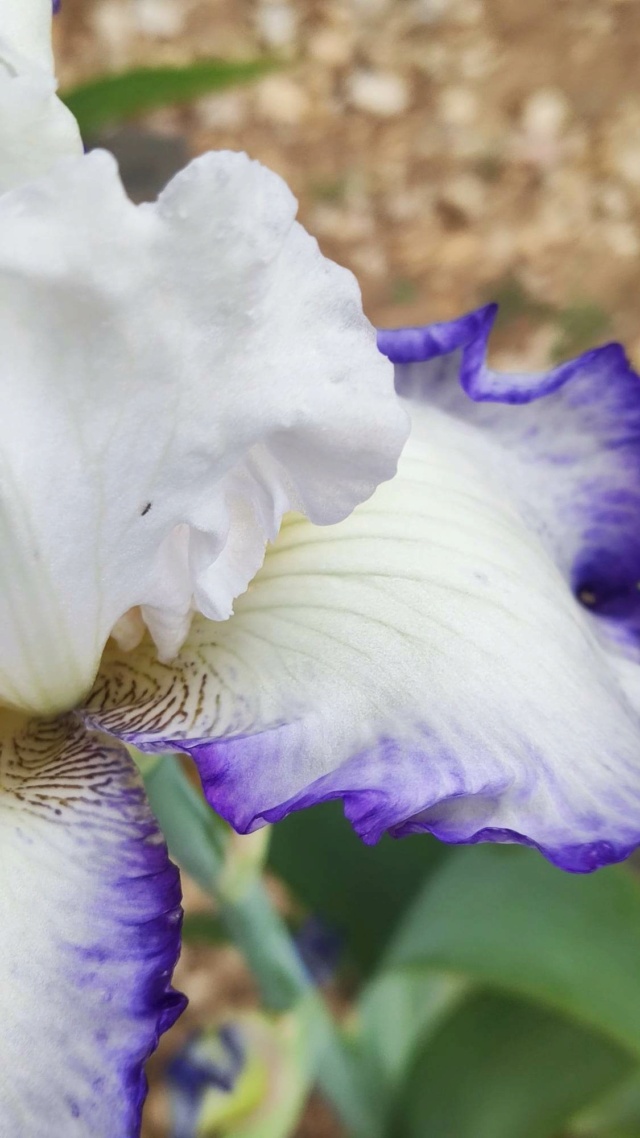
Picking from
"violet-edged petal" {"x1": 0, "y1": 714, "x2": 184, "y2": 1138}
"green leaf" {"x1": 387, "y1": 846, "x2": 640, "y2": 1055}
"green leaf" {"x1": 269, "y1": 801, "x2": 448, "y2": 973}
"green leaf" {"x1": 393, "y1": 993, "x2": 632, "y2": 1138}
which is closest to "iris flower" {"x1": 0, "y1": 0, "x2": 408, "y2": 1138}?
"violet-edged petal" {"x1": 0, "y1": 714, "x2": 184, "y2": 1138}

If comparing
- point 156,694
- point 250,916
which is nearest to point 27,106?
point 156,694

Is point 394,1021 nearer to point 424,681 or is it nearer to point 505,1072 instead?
point 505,1072

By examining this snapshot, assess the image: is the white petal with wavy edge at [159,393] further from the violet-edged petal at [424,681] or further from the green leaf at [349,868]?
the green leaf at [349,868]

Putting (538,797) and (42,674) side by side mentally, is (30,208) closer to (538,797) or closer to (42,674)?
(42,674)

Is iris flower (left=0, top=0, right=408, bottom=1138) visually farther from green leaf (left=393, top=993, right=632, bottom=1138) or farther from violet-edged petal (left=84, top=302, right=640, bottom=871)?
green leaf (left=393, top=993, right=632, bottom=1138)

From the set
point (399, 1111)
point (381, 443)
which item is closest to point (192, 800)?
point (381, 443)

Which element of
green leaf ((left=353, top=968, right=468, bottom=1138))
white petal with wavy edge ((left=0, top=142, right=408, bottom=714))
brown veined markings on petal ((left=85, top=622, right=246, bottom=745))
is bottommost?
green leaf ((left=353, top=968, right=468, bottom=1138))
